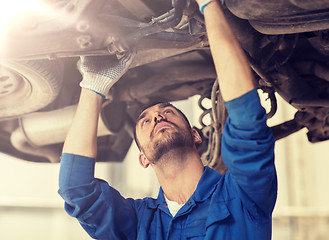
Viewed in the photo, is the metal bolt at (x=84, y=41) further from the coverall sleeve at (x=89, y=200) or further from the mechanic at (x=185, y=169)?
the coverall sleeve at (x=89, y=200)

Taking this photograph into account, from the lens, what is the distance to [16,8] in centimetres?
111

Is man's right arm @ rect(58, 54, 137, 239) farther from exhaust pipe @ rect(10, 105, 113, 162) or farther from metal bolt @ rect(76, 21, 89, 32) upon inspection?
exhaust pipe @ rect(10, 105, 113, 162)

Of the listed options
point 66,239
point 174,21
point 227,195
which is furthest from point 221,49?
point 66,239

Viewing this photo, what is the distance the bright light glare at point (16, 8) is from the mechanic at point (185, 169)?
0.22 metres

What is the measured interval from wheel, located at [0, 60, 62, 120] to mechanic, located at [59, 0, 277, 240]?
0.18 m

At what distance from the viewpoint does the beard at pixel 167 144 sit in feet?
4.29

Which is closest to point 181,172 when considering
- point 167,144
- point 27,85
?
point 167,144

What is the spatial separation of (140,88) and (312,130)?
79 cm

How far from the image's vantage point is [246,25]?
4.14 ft

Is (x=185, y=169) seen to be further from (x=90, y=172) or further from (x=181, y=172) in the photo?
(x=90, y=172)

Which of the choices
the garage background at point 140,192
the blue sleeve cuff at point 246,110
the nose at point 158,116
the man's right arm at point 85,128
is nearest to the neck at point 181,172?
the nose at point 158,116

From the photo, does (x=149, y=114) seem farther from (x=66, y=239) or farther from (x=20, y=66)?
(x=66, y=239)

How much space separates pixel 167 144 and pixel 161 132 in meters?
0.05

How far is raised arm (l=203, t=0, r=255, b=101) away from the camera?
40.2 inches
